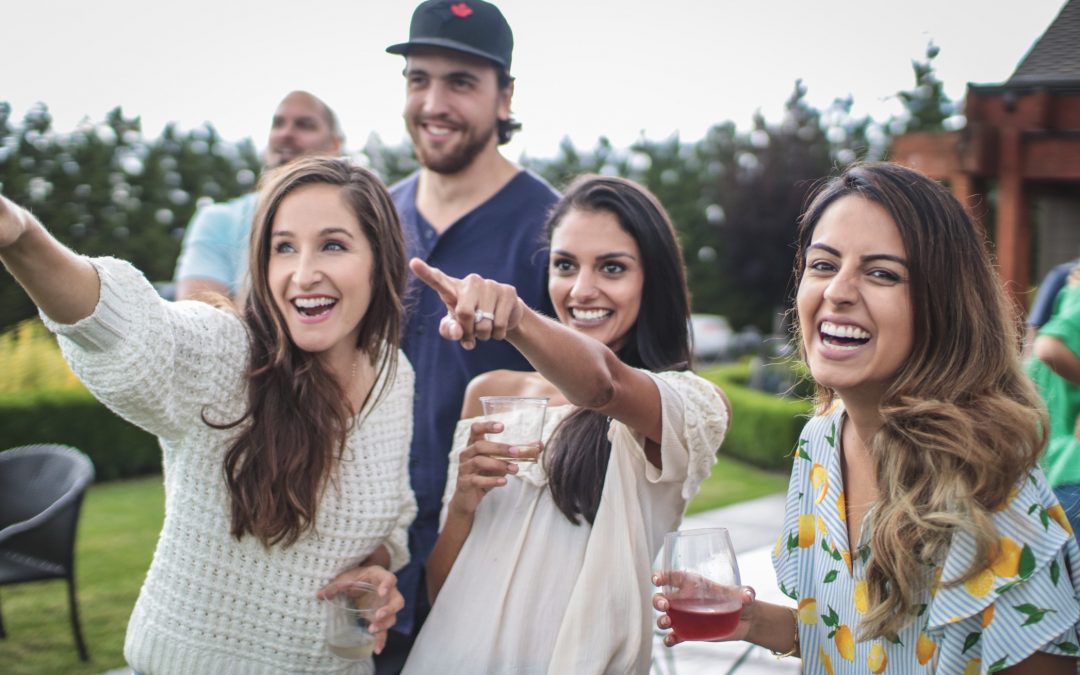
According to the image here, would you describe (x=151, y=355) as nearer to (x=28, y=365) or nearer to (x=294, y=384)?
(x=294, y=384)

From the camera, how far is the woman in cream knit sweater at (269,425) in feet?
6.88

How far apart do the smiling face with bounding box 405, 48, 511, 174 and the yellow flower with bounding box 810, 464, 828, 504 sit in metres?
2.08

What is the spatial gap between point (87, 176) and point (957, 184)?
396 inches

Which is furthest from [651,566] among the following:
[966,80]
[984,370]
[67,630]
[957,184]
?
[957,184]

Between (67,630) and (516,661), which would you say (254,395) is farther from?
(67,630)

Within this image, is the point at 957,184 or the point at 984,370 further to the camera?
the point at 957,184

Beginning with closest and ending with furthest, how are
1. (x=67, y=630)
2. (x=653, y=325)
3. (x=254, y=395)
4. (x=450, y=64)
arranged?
(x=254, y=395), (x=653, y=325), (x=450, y=64), (x=67, y=630)

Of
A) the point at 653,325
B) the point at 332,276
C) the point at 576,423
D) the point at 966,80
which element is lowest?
the point at 576,423

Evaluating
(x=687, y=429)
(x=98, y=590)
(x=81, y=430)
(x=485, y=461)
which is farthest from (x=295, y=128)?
(x=81, y=430)

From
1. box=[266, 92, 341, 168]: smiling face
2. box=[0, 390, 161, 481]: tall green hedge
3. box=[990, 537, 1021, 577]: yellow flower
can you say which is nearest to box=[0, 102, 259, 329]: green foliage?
box=[0, 390, 161, 481]: tall green hedge

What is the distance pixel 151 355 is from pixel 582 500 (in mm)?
1107

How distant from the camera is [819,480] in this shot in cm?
239

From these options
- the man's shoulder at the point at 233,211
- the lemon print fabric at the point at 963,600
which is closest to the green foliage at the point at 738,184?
the man's shoulder at the point at 233,211

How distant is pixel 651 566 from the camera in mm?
2574
